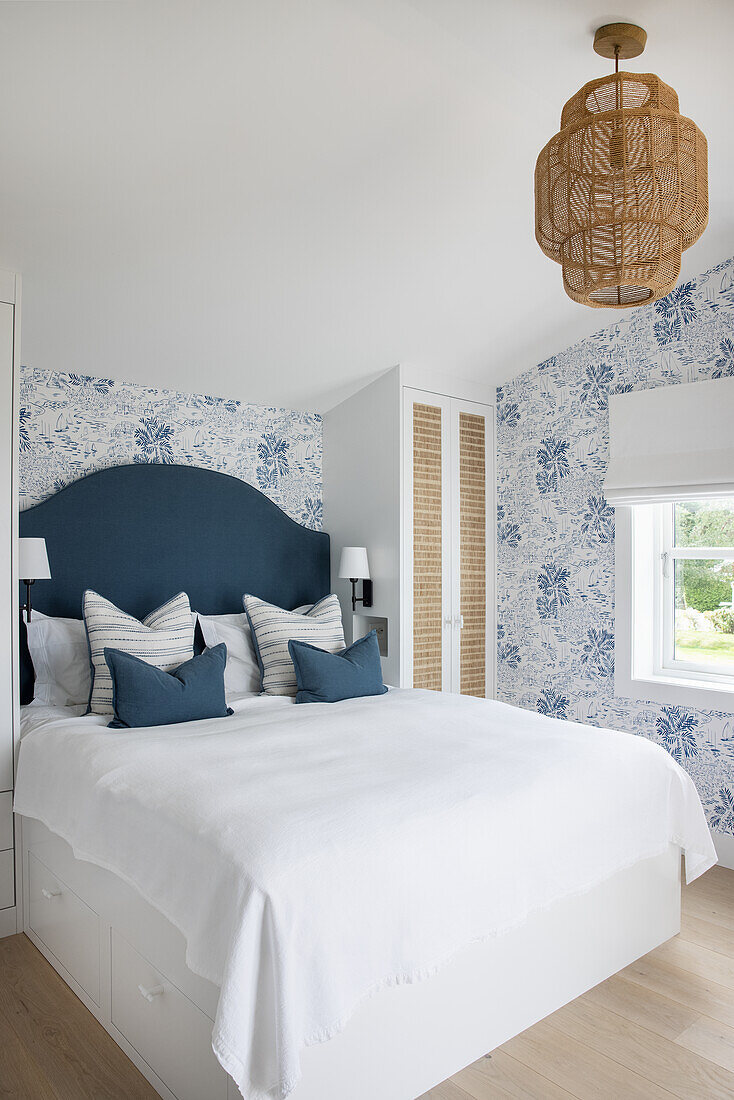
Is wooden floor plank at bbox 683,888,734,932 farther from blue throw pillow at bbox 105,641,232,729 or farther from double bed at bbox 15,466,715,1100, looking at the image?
blue throw pillow at bbox 105,641,232,729

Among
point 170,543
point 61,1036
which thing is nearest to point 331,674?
point 170,543

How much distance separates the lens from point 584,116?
1.83 metres

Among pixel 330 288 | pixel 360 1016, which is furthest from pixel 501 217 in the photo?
pixel 360 1016

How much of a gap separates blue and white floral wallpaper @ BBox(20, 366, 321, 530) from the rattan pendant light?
Answer: 227 centimetres

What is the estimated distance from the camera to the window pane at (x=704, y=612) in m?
3.51

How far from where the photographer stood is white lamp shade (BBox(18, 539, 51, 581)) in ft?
9.61

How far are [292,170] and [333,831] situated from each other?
201 cm

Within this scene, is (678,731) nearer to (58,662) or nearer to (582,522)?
(582,522)

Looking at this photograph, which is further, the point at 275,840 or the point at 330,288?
the point at 330,288

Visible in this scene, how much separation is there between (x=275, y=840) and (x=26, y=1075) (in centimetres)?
104

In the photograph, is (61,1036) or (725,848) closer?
(61,1036)

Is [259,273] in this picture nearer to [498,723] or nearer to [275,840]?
[498,723]

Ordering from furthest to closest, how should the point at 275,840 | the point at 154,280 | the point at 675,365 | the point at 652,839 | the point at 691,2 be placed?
the point at 675,365 < the point at 154,280 < the point at 652,839 < the point at 691,2 < the point at 275,840

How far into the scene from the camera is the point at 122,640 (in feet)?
9.59
